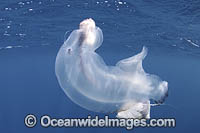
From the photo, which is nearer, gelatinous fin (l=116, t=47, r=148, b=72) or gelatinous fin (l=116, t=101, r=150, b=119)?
gelatinous fin (l=116, t=47, r=148, b=72)

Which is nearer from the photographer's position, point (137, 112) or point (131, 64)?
point (131, 64)

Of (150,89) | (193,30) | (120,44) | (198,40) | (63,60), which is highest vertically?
(63,60)

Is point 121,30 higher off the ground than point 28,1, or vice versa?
point 28,1

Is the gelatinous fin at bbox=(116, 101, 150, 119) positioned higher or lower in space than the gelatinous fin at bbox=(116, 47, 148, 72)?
lower

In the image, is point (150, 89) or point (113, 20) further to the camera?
point (113, 20)

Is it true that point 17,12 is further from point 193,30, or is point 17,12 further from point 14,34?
point 193,30

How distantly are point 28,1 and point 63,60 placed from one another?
7.00m

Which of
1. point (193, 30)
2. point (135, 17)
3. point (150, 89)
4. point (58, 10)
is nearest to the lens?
point (150, 89)

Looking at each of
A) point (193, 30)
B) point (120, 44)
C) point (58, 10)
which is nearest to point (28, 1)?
point (58, 10)

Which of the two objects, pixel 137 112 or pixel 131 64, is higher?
pixel 131 64

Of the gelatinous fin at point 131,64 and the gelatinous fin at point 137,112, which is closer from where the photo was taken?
the gelatinous fin at point 131,64

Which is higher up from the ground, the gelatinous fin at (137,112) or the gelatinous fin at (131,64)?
the gelatinous fin at (131,64)

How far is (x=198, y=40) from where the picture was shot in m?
17.0

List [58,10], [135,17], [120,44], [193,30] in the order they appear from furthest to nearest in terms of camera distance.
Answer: [120,44] < [193,30] < [135,17] < [58,10]
